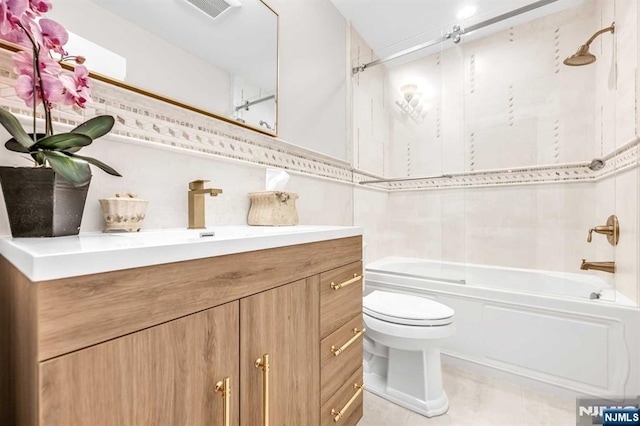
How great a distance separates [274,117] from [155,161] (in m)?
0.70

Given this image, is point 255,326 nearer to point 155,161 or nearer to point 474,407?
point 155,161

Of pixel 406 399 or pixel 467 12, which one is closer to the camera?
pixel 406 399

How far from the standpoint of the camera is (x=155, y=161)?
3.29ft

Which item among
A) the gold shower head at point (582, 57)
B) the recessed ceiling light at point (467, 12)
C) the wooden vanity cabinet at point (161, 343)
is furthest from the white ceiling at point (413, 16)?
the wooden vanity cabinet at point (161, 343)

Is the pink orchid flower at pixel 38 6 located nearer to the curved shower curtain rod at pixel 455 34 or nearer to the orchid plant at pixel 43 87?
the orchid plant at pixel 43 87

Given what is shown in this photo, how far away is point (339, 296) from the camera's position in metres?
1.06

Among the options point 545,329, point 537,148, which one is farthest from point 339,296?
point 537,148

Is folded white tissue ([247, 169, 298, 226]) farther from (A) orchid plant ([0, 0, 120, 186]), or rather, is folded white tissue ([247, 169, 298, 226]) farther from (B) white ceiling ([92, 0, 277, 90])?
(A) orchid plant ([0, 0, 120, 186])

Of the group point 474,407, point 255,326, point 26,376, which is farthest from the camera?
point 474,407

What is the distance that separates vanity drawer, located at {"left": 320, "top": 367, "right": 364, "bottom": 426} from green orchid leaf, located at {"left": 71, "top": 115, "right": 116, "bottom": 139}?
1.05 metres

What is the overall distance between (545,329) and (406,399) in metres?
0.91

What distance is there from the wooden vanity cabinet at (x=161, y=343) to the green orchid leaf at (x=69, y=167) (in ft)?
0.62

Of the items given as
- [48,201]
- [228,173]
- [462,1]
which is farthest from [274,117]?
[462,1]

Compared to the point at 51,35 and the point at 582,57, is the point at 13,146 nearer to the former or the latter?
the point at 51,35
